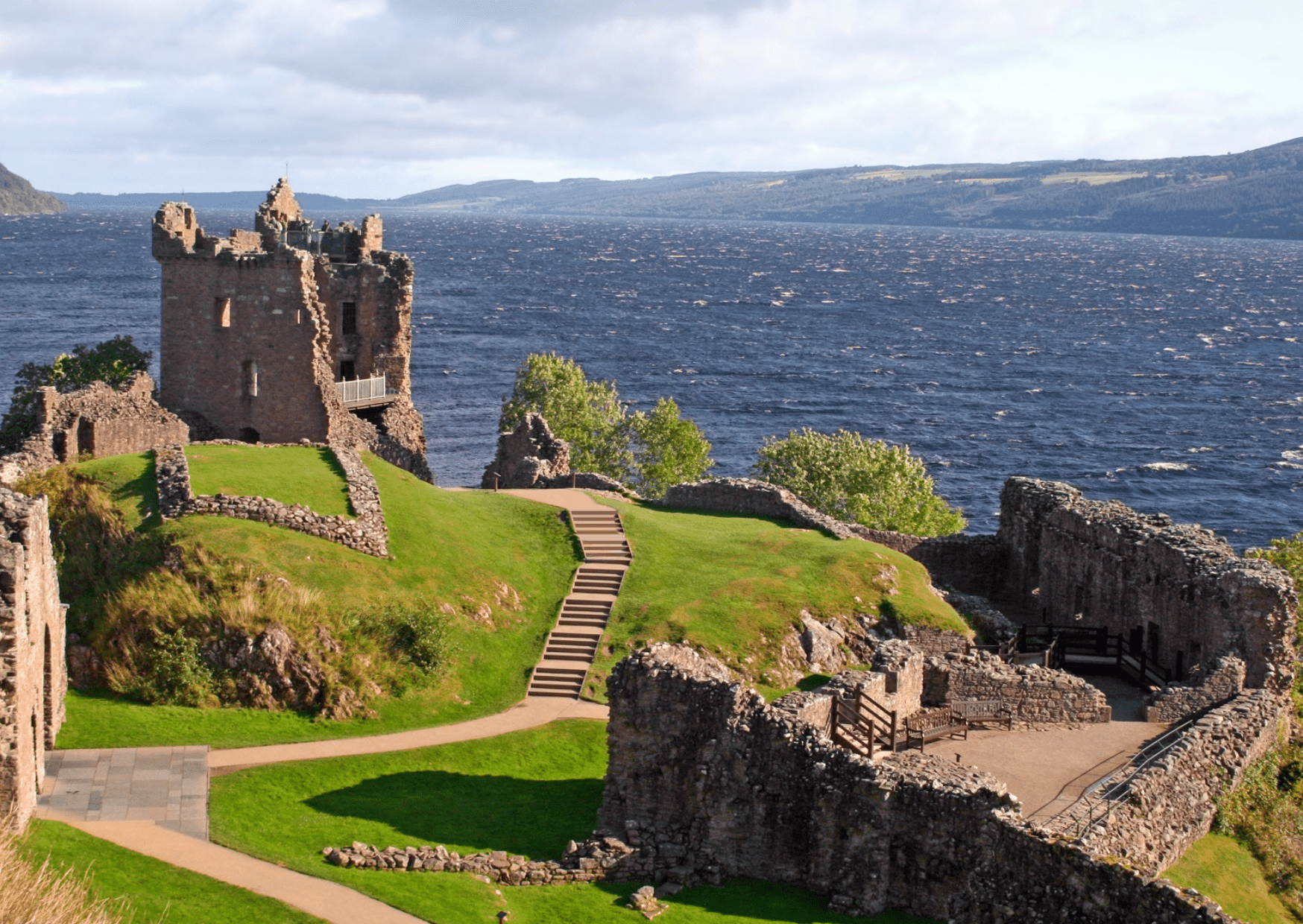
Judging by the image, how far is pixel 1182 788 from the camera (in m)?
37.5

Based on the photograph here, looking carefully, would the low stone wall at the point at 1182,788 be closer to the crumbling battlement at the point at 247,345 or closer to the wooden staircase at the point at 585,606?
the wooden staircase at the point at 585,606

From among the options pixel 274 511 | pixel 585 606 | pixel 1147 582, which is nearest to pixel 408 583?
pixel 274 511

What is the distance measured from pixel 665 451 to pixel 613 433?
137 inches

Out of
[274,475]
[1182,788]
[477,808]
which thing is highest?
[274,475]

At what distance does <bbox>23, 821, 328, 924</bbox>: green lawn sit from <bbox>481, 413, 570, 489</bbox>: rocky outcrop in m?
34.3

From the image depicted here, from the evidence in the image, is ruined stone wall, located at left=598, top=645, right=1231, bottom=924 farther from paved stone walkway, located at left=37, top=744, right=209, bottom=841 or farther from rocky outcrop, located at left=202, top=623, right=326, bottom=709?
rocky outcrop, located at left=202, top=623, right=326, bottom=709

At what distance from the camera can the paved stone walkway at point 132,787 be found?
32656 mm

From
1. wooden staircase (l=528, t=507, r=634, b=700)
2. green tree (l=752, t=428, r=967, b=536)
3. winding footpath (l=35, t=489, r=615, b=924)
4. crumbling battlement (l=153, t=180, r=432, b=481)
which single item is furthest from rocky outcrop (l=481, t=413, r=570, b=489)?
green tree (l=752, t=428, r=967, b=536)

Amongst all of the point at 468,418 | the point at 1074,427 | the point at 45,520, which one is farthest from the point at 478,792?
the point at 1074,427

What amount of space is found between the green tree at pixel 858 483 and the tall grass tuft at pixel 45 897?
5260 centimetres

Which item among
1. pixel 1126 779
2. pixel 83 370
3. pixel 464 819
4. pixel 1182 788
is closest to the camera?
pixel 464 819

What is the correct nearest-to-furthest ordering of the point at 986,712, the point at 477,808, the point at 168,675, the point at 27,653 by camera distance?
the point at 27,653 < the point at 477,808 < the point at 168,675 < the point at 986,712

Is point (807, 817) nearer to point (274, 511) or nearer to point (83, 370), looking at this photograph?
point (274, 511)

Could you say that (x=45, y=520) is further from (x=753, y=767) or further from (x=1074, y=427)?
(x=1074, y=427)
